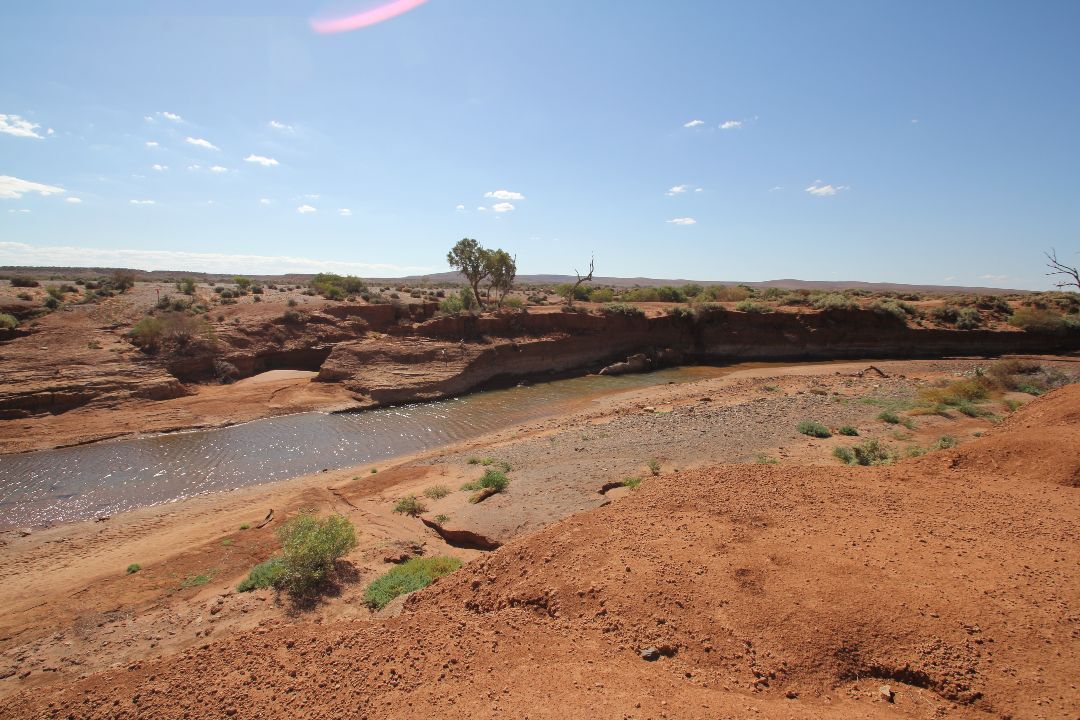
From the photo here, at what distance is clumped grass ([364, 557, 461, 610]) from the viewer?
646 cm

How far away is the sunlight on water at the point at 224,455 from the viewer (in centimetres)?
Answer: 1227

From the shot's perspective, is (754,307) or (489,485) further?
(754,307)

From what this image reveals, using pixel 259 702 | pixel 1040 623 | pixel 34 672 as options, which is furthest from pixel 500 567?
pixel 34 672

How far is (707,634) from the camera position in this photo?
13.0ft

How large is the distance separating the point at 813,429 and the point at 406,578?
1108cm

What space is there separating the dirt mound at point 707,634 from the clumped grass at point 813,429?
6.71 m

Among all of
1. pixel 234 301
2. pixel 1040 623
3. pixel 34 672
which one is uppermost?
pixel 234 301

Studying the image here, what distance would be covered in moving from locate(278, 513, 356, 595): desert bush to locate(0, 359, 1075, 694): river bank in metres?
→ 0.33

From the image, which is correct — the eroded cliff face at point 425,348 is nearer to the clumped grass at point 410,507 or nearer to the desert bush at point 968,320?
the desert bush at point 968,320

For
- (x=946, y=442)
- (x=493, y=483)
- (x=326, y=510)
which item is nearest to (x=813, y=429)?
(x=946, y=442)

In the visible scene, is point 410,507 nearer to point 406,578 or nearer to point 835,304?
point 406,578

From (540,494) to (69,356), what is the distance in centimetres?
2157

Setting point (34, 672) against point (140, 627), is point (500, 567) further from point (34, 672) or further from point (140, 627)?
point (34, 672)

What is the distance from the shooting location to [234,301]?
30844mm
